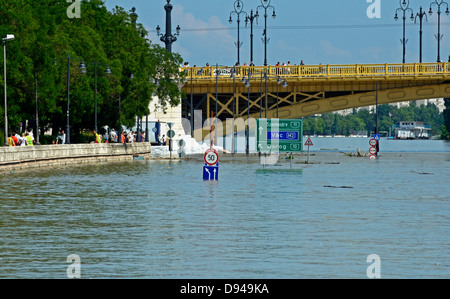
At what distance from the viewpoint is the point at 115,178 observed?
41719 mm

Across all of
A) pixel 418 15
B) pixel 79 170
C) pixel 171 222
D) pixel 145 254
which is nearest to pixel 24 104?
pixel 79 170

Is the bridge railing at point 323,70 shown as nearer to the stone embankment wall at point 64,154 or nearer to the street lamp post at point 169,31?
the street lamp post at point 169,31

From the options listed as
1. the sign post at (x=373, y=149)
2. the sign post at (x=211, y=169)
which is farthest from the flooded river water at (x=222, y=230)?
the sign post at (x=373, y=149)

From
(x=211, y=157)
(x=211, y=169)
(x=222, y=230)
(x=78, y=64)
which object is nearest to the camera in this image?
(x=222, y=230)

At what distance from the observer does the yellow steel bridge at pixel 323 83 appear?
8900 cm

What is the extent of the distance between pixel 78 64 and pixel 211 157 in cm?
3161

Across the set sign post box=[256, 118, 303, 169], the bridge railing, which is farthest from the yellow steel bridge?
sign post box=[256, 118, 303, 169]

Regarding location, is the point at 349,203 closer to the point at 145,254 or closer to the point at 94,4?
the point at 145,254

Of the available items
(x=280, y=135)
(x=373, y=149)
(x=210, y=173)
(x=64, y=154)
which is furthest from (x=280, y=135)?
(x=373, y=149)

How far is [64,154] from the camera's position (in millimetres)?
57625

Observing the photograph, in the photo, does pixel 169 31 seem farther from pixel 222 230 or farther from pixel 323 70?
pixel 222 230

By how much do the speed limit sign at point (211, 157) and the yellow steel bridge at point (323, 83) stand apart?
46.9 metres

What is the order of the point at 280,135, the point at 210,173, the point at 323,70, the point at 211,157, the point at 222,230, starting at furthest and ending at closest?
the point at 323,70
the point at 280,135
the point at 210,173
the point at 211,157
the point at 222,230

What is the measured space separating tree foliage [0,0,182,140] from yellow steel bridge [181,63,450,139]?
24.9ft
